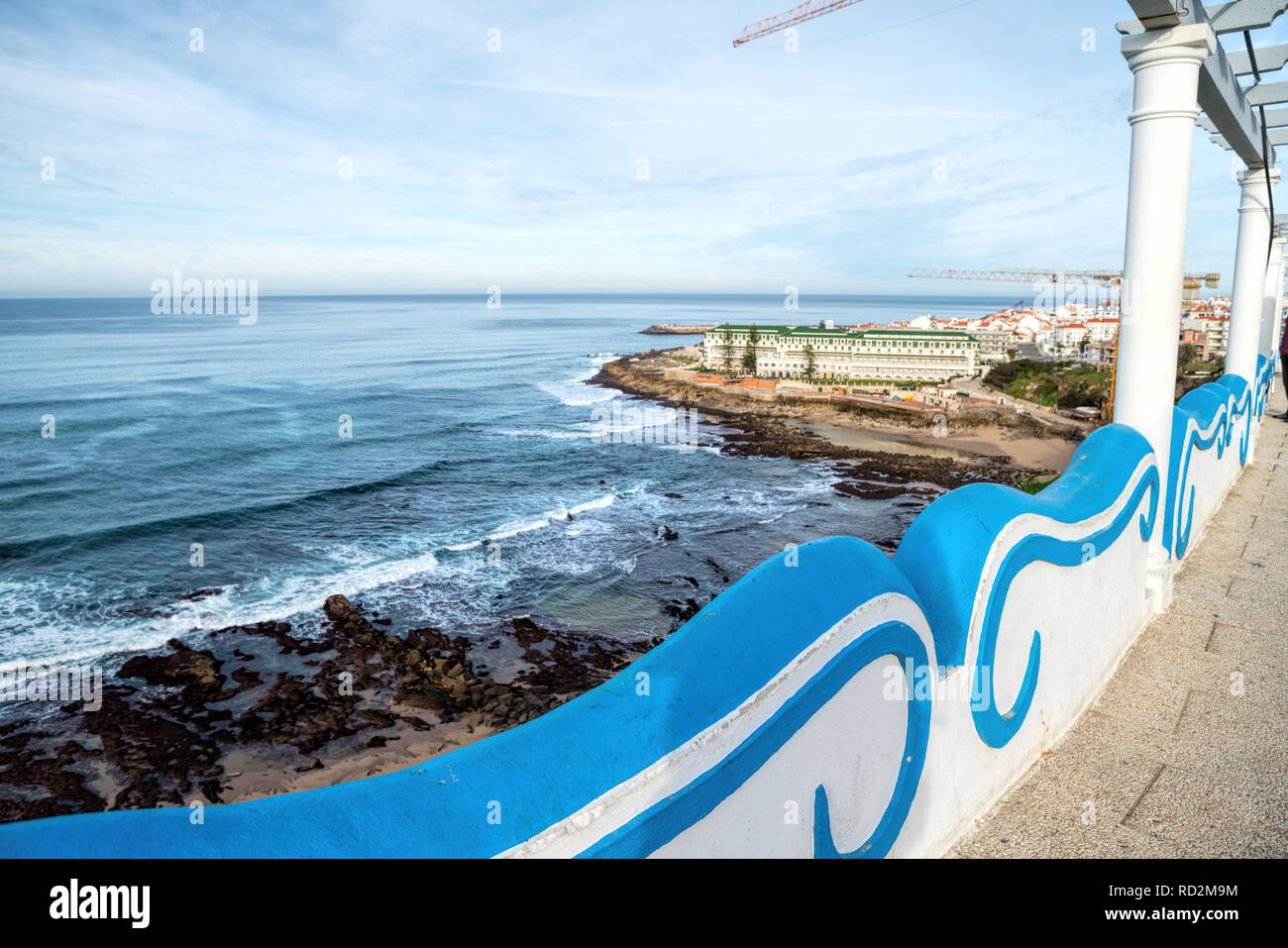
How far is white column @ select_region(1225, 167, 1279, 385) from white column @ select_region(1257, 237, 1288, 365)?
515cm

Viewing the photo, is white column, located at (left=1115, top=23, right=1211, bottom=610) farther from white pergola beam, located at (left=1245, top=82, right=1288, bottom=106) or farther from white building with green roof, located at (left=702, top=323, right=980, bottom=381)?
white building with green roof, located at (left=702, top=323, right=980, bottom=381)

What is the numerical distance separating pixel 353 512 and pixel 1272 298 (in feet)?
90.7

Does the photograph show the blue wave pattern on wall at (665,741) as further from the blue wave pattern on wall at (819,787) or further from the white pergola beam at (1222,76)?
the white pergola beam at (1222,76)

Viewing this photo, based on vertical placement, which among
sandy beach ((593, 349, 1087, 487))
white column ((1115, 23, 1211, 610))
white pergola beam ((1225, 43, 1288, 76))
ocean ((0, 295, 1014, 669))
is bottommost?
ocean ((0, 295, 1014, 669))

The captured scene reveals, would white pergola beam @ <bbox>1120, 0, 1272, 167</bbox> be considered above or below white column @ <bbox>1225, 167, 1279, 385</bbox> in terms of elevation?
above

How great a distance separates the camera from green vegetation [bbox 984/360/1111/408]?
52.2m

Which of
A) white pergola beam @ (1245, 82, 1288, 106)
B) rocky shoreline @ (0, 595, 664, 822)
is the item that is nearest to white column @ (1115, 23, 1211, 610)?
white pergola beam @ (1245, 82, 1288, 106)

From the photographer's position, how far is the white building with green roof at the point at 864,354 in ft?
217

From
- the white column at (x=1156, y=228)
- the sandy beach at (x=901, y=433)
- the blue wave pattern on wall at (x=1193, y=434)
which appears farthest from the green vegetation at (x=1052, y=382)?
the white column at (x=1156, y=228)

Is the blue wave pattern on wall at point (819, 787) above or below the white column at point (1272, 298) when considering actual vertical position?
below

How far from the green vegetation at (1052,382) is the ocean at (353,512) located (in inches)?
Result: 944

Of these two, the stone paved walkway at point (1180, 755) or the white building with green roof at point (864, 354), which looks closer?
the stone paved walkway at point (1180, 755)

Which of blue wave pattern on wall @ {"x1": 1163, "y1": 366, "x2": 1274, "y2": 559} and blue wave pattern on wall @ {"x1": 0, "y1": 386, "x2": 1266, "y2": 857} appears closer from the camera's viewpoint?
blue wave pattern on wall @ {"x1": 0, "y1": 386, "x2": 1266, "y2": 857}

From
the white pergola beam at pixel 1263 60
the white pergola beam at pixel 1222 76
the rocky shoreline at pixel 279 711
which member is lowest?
the rocky shoreline at pixel 279 711
